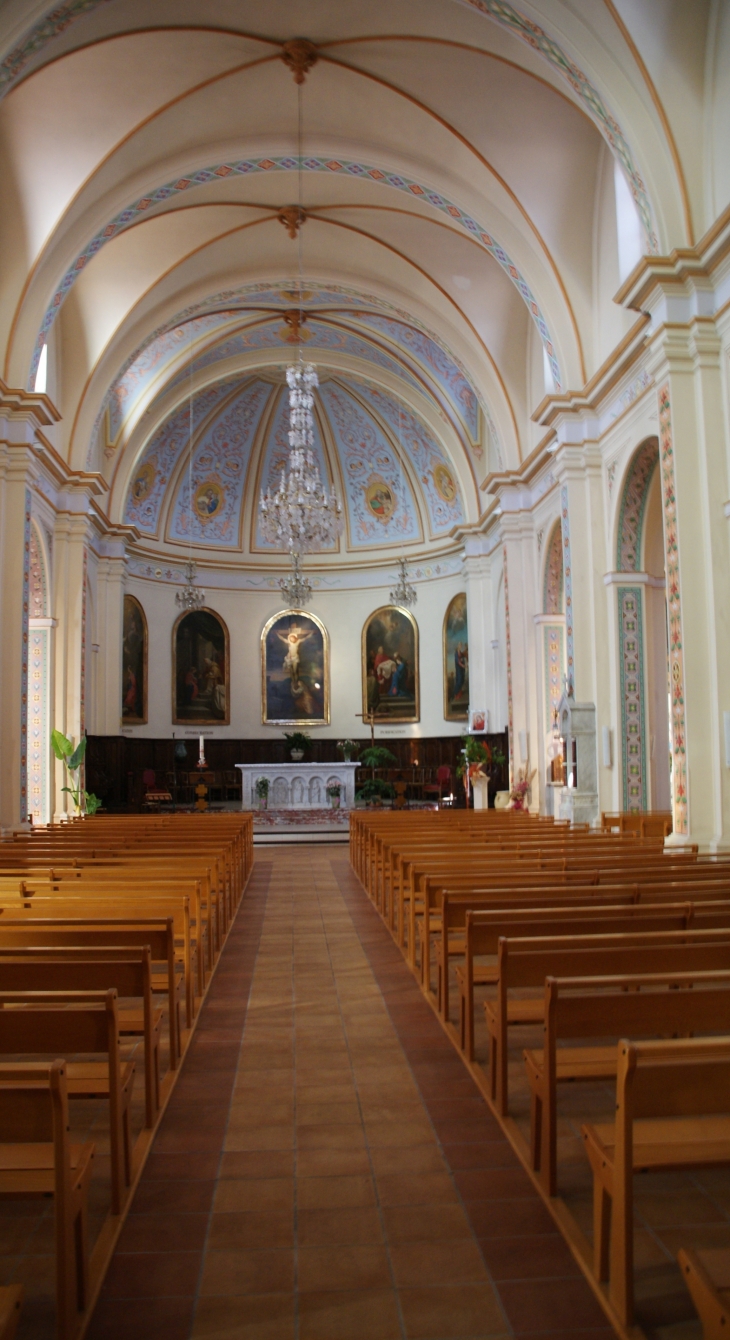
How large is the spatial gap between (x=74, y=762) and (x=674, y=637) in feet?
37.2

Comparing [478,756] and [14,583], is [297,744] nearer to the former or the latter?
[478,756]

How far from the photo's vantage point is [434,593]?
2745 centimetres

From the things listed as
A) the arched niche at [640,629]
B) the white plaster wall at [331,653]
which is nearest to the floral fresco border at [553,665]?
the arched niche at [640,629]

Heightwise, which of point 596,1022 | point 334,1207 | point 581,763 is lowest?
point 334,1207

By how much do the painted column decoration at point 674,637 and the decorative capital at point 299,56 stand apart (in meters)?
7.35

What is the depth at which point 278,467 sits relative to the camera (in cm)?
2856

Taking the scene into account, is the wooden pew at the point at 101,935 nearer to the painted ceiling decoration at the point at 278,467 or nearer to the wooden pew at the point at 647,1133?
the wooden pew at the point at 647,1133

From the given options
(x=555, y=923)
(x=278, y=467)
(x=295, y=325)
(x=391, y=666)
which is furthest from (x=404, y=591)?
(x=555, y=923)

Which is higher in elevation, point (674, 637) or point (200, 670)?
point (200, 670)

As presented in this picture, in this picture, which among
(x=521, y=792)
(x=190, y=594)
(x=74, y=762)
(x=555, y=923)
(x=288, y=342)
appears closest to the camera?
(x=555, y=923)

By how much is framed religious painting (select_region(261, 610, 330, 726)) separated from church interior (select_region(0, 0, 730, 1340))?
0.42 ft

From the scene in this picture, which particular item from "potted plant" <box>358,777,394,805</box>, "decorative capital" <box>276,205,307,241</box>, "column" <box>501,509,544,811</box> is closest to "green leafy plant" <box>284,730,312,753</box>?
"potted plant" <box>358,777,394,805</box>

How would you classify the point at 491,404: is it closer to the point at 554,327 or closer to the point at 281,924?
the point at 554,327

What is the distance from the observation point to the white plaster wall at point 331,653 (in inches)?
1059
